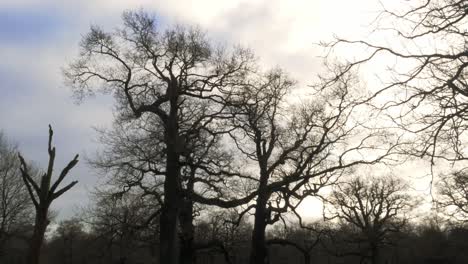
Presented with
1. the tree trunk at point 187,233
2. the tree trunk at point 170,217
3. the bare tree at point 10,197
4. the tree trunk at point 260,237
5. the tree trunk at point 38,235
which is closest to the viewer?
the tree trunk at point 38,235

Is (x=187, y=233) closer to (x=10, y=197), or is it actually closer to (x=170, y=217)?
(x=170, y=217)

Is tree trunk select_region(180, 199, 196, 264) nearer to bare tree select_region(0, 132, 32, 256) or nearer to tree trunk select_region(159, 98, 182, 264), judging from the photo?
tree trunk select_region(159, 98, 182, 264)

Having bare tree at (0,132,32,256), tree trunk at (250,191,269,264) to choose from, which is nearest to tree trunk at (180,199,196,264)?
tree trunk at (250,191,269,264)

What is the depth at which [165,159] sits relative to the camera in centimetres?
2642

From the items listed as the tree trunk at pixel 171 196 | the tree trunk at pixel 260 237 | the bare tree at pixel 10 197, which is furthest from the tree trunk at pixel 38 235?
the bare tree at pixel 10 197

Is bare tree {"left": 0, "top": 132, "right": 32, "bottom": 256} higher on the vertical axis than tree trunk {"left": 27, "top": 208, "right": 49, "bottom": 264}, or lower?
higher

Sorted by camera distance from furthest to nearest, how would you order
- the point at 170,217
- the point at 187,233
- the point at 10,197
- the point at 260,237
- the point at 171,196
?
the point at 10,197 → the point at 260,237 → the point at 187,233 → the point at 171,196 → the point at 170,217

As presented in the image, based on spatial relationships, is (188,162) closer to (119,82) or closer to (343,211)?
(119,82)

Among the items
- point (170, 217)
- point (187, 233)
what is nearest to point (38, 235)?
point (170, 217)

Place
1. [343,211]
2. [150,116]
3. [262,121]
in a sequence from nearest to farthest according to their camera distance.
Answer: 1. [150,116]
2. [262,121]
3. [343,211]

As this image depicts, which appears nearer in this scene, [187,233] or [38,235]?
[38,235]

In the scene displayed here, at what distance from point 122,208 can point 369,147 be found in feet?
52.6

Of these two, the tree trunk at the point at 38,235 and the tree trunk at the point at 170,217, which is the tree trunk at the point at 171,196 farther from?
the tree trunk at the point at 38,235

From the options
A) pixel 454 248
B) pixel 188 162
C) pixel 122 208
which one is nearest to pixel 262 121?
pixel 188 162
